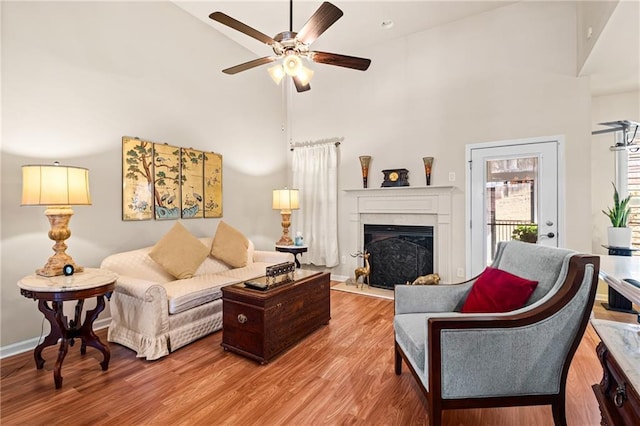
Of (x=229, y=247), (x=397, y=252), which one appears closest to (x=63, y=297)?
(x=229, y=247)

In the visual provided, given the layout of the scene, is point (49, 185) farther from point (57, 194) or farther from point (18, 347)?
point (18, 347)

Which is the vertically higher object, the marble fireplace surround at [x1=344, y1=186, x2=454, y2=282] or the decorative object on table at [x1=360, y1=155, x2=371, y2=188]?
the decorative object on table at [x1=360, y1=155, x2=371, y2=188]

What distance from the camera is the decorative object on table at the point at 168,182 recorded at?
3205mm

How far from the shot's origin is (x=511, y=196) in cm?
361

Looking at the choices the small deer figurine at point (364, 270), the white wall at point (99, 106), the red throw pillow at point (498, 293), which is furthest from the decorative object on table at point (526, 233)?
the white wall at point (99, 106)

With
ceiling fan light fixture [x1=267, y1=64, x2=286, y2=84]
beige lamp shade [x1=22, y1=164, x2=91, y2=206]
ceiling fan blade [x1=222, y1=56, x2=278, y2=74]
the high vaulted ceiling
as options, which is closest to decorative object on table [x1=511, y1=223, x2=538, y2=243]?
the high vaulted ceiling

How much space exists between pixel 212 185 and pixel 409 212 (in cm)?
272

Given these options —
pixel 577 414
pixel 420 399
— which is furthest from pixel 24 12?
pixel 577 414

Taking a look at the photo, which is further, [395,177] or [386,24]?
[395,177]

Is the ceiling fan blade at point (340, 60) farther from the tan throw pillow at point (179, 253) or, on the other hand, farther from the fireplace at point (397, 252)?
the fireplace at point (397, 252)

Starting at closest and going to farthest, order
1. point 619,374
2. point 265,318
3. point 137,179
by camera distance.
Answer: point 619,374 → point 265,318 → point 137,179

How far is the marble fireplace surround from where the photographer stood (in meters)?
3.96

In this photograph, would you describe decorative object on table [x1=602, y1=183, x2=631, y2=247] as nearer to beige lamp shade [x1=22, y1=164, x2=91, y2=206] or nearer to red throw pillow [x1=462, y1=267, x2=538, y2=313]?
red throw pillow [x1=462, y1=267, x2=538, y2=313]

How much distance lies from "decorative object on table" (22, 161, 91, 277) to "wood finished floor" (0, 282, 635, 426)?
797mm
